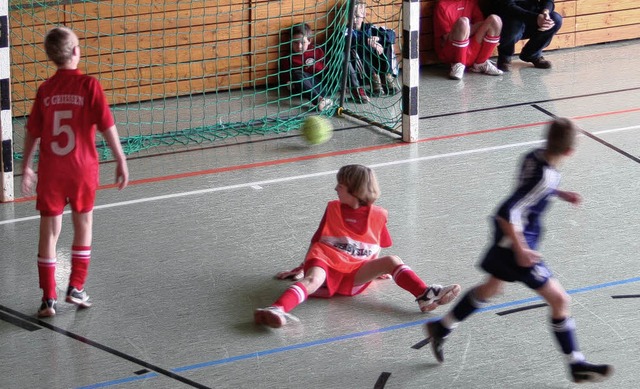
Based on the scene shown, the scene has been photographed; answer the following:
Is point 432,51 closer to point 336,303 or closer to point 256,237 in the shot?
point 256,237

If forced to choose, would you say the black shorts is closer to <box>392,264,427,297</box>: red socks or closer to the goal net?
<box>392,264,427,297</box>: red socks

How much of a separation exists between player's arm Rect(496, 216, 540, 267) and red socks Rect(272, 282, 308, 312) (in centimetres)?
130

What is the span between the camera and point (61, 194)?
526 centimetres

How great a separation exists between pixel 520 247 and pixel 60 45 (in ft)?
7.95

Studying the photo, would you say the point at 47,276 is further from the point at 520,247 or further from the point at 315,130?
the point at 315,130

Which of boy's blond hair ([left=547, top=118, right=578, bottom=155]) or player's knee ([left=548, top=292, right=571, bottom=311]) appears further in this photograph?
player's knee ([left=548, top=292, right=571, bottom=311])

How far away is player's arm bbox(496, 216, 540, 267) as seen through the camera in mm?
4398

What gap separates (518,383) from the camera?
4707 millimetres

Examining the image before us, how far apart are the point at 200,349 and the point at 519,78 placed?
571 centimetres

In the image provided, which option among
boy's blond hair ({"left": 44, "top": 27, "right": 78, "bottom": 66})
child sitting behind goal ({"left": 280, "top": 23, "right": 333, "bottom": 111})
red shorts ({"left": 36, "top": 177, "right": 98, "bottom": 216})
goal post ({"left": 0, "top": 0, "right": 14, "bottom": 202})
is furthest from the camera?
child sitting behind goal ({"left": 280, "top": 23, "right": 333, "bottom": 111})

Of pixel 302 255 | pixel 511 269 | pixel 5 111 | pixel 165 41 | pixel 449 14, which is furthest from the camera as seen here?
pixel 449 14

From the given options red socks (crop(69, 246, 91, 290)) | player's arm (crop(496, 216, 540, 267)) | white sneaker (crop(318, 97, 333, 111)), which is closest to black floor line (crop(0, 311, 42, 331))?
red socks (crop(69, 246, 91, 290))

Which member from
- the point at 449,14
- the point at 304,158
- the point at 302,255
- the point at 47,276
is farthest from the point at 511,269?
the point at 449,14

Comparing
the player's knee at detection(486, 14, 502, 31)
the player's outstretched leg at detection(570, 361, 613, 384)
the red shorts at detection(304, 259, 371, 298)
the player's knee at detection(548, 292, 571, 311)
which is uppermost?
the player's knee at detection(486, 14, 502, 31)
